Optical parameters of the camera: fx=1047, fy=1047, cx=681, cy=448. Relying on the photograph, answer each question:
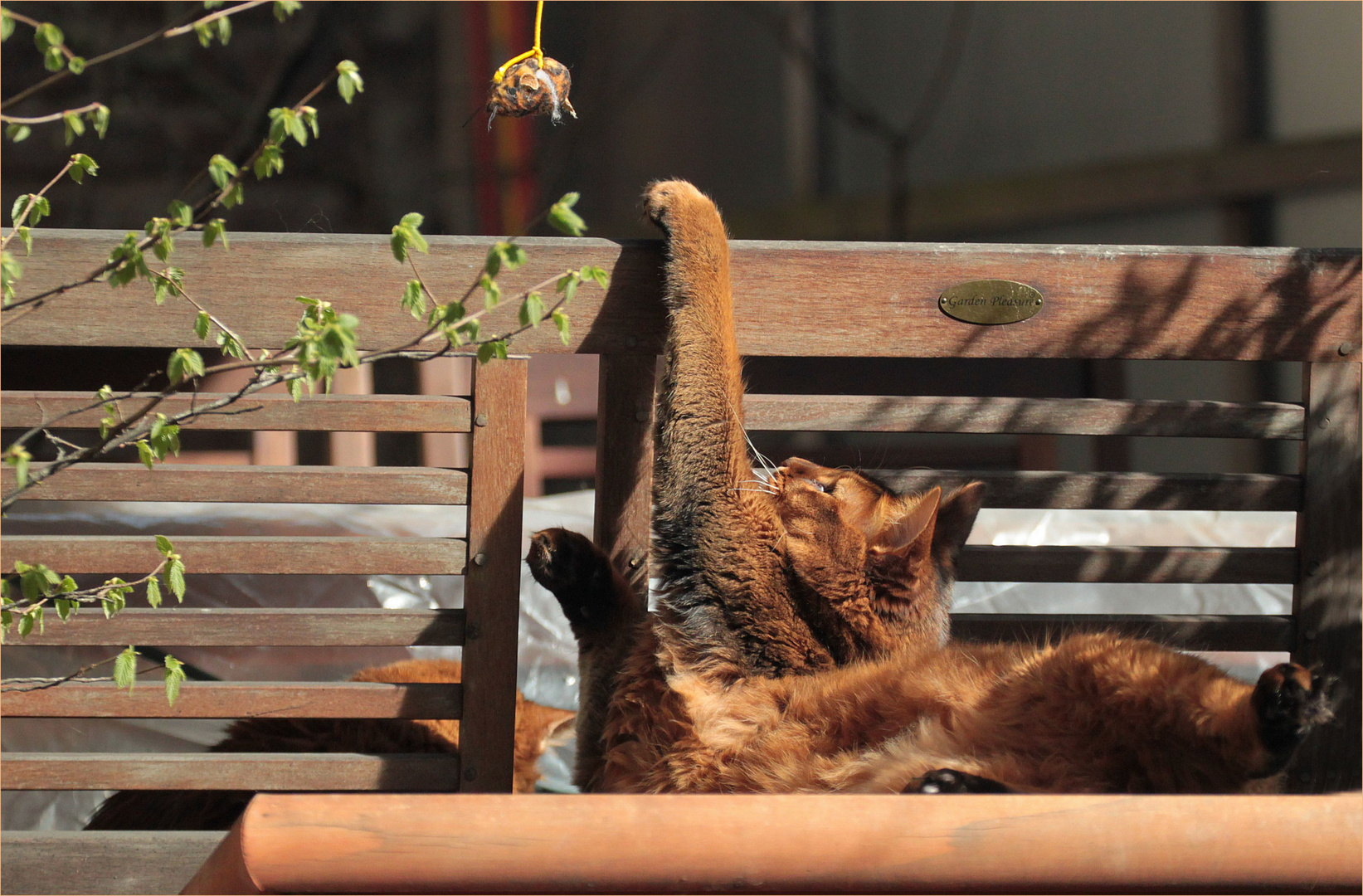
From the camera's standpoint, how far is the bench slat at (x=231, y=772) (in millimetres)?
1986

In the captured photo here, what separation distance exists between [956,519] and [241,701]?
1.50 metres

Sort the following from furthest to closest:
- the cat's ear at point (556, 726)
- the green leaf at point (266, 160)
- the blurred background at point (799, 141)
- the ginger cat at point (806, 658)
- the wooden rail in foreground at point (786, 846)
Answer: the blurred background at point (799, 141) < the cat's ear at point (556, 726) < the ginger cat at point (806, 658) < the green leaf at point (266, 160) < the wooden rail in foreground at point (786, 846)

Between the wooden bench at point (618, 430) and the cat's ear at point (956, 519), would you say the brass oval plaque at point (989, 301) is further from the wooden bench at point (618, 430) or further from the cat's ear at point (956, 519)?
the cat's ear at point (956, 519)

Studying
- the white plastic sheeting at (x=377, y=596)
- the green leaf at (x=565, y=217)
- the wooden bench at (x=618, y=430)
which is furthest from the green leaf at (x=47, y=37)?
the white plastic sheeting at (x=377, y=596)

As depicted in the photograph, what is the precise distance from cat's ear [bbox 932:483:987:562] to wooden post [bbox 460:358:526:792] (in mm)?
901

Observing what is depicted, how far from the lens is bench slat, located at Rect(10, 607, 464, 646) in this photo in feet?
6.63

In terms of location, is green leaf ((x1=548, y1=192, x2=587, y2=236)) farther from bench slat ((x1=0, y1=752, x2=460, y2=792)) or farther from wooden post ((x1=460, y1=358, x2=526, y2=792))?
bench slat ((x1=0, y1=752, x2=460, y2=792))

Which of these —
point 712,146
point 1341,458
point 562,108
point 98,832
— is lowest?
point 98,832

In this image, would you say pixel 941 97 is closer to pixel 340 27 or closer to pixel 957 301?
pixel 340 27

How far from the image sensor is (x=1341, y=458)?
2.23m

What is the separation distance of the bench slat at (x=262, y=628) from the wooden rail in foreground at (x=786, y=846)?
1.01 m

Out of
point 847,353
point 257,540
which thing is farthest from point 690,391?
point 257,540

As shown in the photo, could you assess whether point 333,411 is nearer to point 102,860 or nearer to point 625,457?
point 625,457

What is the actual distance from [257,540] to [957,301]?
1482 mm
